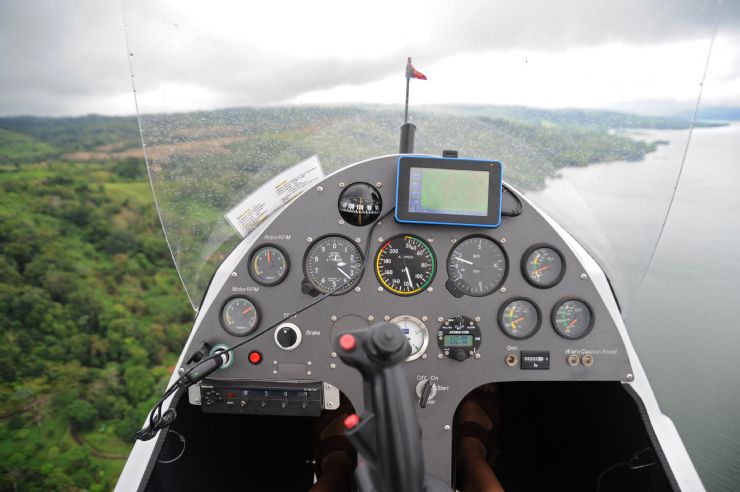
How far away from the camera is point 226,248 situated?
6.02ft

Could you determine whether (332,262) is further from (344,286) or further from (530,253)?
(530,253)

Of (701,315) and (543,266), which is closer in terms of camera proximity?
(543,266)

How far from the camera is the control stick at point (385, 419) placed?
89 centimetres

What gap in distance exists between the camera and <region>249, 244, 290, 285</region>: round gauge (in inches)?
67.3

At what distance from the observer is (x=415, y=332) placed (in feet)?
5.60

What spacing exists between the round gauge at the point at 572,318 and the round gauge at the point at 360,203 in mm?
803

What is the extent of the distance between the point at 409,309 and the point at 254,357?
2.03ft

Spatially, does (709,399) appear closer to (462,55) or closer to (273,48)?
(462,55)

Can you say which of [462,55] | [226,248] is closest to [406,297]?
[226,248]

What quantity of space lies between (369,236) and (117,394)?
6.43 meters

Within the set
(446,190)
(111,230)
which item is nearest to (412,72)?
(446,190)

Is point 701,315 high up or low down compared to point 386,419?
down

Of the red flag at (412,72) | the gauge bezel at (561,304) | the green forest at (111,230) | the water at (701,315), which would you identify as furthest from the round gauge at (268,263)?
the water at (701,315)

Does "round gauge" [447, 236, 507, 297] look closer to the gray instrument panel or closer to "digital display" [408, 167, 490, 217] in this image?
the gray instrument panel
